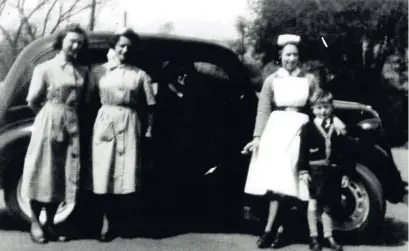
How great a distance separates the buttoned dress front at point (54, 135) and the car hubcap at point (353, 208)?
2.37 metres

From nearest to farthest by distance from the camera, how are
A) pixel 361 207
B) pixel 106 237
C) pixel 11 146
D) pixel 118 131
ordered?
pixel 118 131 → pixel 106 237 → pixel 11 146 → pixel 361 207

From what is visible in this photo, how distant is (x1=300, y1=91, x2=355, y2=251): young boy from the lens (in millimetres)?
5557

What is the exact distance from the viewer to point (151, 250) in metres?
5.53

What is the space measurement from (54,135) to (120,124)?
0.56m

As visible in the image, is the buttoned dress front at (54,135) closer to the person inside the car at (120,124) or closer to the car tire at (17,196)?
the person inside the car at (120,124)

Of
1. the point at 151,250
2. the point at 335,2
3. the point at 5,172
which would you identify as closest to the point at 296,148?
the point at 151,250

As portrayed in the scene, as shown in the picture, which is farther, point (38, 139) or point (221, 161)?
point (221, 161)

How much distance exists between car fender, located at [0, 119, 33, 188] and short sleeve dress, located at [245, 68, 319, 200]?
205cm

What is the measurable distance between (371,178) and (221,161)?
1379 mm

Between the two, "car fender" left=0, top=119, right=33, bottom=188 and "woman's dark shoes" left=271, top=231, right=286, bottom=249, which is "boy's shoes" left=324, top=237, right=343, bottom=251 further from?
"car fender" left=0, top=119, right=33, bottom=188

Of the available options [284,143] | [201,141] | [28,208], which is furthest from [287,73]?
[28,208]

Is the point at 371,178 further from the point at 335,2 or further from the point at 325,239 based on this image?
the point at 335,2

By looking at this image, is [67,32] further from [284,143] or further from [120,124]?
[284,143]

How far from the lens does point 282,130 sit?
5492mm
